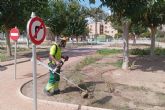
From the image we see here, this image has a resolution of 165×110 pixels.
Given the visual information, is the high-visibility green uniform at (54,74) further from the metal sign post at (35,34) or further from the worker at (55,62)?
the metal sign post at (35,34)

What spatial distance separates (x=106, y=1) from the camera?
13656 mm

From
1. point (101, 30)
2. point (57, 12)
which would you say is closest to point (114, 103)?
point (57, 12)

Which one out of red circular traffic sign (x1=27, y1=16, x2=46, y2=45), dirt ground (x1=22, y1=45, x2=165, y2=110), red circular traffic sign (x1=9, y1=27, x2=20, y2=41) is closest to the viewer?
red circular traffic sign (x1=27, y1=16, x2=46, y2=45)

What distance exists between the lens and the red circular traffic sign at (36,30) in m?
6.59

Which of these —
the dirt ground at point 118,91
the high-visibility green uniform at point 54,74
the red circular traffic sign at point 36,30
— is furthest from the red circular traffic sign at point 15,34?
the red circular traffic sign at point 36,30

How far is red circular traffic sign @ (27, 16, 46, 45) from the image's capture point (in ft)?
21.6

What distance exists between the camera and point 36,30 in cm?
675

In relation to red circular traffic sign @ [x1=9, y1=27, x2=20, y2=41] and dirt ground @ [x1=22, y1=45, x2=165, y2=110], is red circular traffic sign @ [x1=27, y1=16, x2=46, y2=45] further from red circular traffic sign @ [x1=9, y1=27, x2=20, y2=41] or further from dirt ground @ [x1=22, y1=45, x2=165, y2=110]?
red circular traffic sign @ [x1=9, y1=27, x2=20, y2=41]

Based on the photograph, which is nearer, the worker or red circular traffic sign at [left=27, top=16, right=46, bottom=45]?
red circular traffic sign at [left=27, top=16, right=46, bottom=45]

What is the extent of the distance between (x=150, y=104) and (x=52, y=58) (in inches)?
116

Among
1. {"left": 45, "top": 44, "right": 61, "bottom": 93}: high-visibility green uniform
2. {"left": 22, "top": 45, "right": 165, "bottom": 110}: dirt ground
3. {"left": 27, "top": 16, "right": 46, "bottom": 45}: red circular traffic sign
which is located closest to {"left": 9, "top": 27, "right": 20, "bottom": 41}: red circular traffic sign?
{"left": 22, "top": 45, "right": 165, "bottom": 110}: dirt ground

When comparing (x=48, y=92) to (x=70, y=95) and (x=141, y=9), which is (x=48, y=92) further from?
(x=141, y=9)

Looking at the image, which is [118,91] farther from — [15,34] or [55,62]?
[15,34]

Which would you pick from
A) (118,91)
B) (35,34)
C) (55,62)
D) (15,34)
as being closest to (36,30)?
(35,34)
